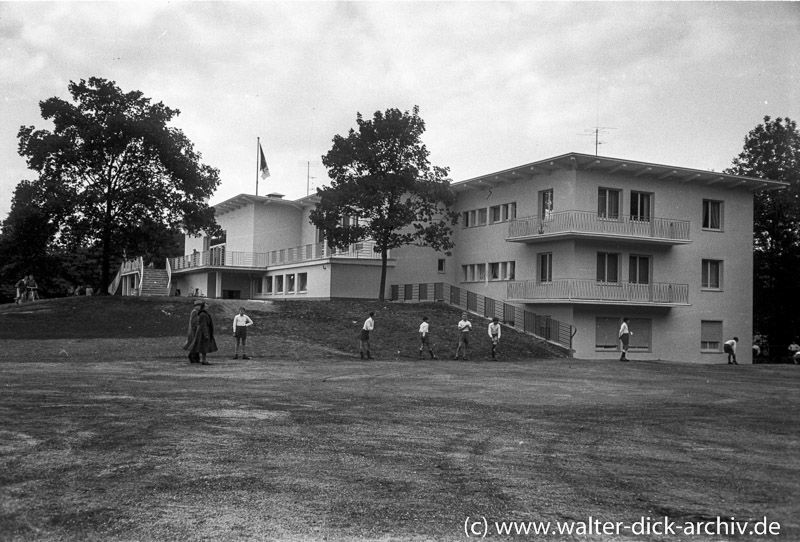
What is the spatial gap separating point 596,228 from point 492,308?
657cm

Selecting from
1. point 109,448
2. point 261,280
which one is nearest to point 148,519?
point 109,448

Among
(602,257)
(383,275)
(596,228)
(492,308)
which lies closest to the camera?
(596,228)

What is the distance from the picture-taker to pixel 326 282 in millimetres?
45938

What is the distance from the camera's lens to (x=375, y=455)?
9352mm

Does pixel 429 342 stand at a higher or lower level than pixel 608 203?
lower

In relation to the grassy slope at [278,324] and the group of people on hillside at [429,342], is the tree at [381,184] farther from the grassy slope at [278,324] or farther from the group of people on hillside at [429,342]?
the group of people on hillside at [429,342]

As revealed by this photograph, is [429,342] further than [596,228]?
No

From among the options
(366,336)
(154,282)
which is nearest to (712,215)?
(366,336)

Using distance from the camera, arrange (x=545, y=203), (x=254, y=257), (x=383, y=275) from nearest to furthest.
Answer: (x=545, y=203) → (x=383, y=275) → (x=254, y=257)

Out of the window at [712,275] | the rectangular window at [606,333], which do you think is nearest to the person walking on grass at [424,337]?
the rectangular window at [606,333]

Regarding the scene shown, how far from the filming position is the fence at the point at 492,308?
3744cm

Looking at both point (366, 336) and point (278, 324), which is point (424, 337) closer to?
point (366, 336)

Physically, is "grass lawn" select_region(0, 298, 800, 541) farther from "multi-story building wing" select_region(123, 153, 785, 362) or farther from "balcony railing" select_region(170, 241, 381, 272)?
"balcony railing" select_region(170, 241, 381, 272)

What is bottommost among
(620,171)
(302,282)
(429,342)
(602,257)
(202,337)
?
(429,342)
